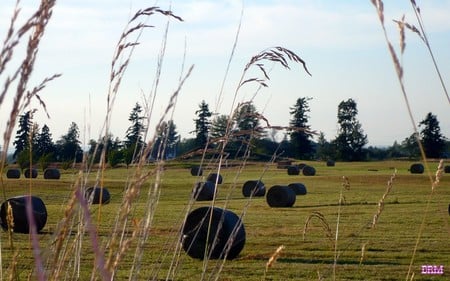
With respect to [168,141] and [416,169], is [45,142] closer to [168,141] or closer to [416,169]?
[168,141]

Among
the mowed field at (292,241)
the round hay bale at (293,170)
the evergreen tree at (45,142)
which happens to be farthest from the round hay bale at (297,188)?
the evergreen tree at (45,142)

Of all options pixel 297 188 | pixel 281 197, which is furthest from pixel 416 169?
pixel 281 197

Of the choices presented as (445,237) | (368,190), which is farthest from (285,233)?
(368,190)

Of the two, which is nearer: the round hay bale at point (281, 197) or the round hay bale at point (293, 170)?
the round hay bale at point (281, 197)

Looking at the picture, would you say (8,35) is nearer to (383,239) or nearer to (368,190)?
(383,239)

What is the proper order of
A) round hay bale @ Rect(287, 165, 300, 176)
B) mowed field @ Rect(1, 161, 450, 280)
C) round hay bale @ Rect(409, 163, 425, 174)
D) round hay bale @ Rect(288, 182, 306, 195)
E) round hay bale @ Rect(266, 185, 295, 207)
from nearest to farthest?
mowed field @ Rect(1, 161, 450, 280), round hay bale @ Rect(266, 185, 295, 207), round hay bale @ Rect(288, 182, 306, 195), round hay bale @ Rect(409, 163, 425, 174), round hay bale @ Rect(287, 165, 300, 176)

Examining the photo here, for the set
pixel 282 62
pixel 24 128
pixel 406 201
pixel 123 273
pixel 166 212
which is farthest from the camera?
pixel 406 201

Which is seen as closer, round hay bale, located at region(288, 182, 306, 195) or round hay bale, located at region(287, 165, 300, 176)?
round hay bale, located at region(288, 182, 306, 195)

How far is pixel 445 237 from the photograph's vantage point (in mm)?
15984

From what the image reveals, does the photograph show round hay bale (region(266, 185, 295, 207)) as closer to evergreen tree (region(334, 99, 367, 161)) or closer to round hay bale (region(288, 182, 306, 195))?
round hay bale (region(288, 182, 306, 195))

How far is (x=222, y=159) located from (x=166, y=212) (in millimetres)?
18937

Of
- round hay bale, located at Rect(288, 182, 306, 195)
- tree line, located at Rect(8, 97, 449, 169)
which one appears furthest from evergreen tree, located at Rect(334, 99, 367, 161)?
tree line, located at Rect(8, 97, 449, 169)

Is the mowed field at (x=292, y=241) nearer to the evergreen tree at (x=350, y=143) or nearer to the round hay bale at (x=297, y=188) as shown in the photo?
the round hay bale at (x=297, y=188)

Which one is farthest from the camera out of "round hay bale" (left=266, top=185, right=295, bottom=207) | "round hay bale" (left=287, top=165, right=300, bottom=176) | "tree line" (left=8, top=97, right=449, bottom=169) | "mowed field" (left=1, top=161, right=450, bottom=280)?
"round hay bale" (left=287, top=165, right=300, bottom=176)
